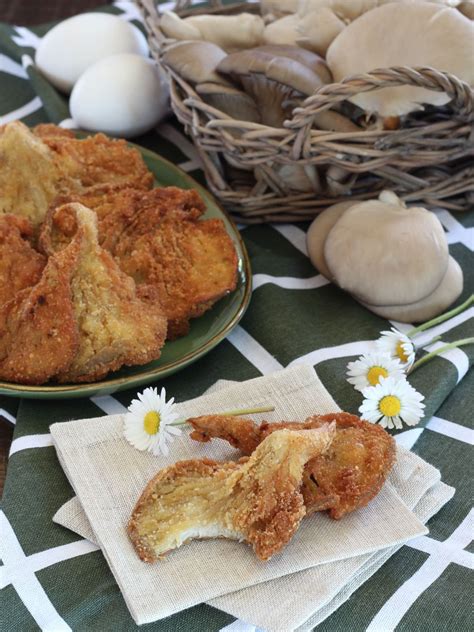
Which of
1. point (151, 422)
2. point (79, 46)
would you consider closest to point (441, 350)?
point (151, 422)

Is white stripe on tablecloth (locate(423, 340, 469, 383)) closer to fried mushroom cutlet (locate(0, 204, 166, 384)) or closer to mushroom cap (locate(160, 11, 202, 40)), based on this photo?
fried mushroom cutlet (locate(0, 204, 166, 384))

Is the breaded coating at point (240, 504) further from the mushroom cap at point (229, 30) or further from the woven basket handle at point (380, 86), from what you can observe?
the mushroom cap at point (229, 30)

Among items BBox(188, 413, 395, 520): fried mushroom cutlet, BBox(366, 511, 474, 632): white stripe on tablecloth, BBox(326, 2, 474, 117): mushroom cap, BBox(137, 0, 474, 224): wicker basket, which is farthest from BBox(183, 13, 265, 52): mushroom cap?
BBox(366, 511, 474, 632): white stripe on tablecloth

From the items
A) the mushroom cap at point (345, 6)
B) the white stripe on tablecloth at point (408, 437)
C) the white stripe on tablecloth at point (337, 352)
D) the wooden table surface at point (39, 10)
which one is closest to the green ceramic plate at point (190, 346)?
the white stripe on tablecloth at point (337, 352)

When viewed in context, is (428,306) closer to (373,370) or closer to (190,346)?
(373,370)

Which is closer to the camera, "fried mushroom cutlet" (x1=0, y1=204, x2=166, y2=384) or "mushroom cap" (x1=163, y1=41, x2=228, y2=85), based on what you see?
"fried mushroom cutlet" (x1=0, y1=204, x2=166, y2=384)

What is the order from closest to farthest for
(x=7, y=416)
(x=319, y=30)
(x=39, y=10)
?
(x=7, y=416) → (x=319, y=30) → (x=39, y=10)
